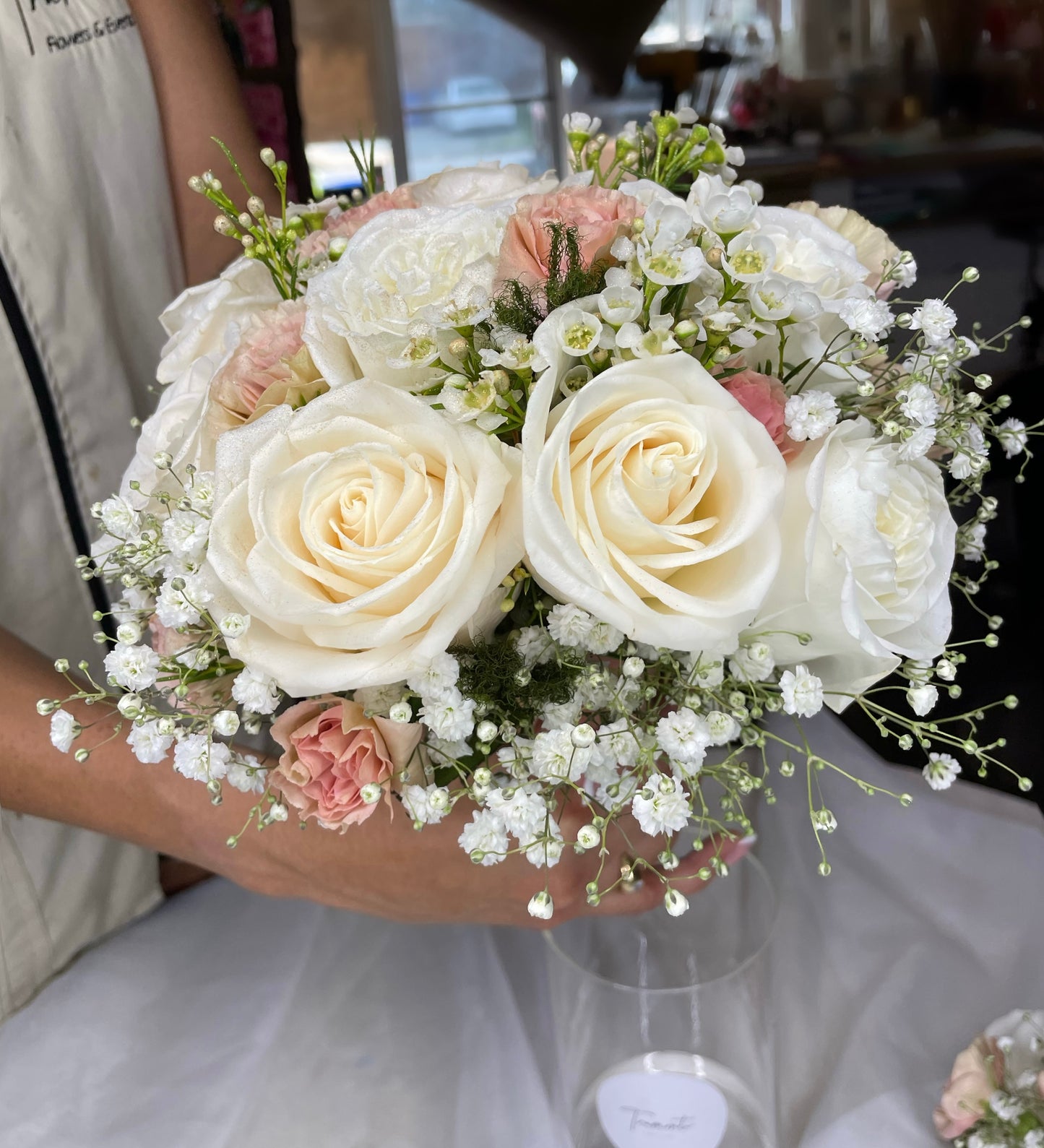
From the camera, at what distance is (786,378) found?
53 cm

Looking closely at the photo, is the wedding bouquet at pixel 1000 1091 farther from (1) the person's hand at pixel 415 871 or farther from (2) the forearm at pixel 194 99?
(2) the forearm at pixel 194 99

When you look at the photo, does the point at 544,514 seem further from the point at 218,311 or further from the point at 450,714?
the point at 218,311

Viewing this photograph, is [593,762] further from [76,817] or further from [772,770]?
[772,770]

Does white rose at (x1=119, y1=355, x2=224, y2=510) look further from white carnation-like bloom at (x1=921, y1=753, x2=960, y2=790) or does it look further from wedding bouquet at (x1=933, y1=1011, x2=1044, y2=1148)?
wedding bouquet at (x1=933, y1=1011, x2=1044, y2=1148)

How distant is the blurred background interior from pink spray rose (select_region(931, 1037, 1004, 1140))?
0.34m

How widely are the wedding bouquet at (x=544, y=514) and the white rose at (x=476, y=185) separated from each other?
3 centimetres

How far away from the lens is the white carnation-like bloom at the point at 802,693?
0.45 meters

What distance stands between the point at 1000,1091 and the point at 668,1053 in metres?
0.21

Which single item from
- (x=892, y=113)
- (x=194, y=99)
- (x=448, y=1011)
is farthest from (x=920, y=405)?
(x=892, y=113)

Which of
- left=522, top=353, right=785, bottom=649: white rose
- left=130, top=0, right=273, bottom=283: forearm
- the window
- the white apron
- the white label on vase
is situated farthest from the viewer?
the window

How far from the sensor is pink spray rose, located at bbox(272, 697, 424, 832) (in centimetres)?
48

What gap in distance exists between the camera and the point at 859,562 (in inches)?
17.7

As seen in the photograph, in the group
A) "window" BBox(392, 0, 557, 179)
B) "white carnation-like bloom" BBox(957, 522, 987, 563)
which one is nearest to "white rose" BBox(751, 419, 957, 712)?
"white carnation-like bloom" BBox(957, 522, 987, 563)

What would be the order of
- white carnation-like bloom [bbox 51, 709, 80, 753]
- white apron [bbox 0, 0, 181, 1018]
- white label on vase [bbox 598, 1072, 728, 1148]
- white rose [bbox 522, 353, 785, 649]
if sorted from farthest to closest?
white apron [bbox 0, 0, 181, 1018] < white label on vase [bbox 598, 1072, 728, 1148] < white carnation-like bloom [bbox 51, 709, 80, 753] < white rose [bbox 522, 353, 785, 649]
